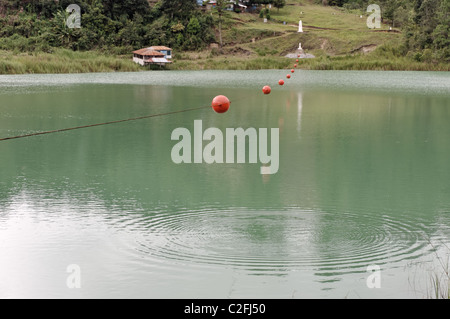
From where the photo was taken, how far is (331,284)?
6.89 meters

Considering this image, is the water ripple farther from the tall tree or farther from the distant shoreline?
the tall tree

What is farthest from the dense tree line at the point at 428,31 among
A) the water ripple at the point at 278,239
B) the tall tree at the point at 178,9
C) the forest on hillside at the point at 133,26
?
the water ripple at the point at 278,239

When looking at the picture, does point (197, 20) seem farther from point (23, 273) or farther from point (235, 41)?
point (23, 273)

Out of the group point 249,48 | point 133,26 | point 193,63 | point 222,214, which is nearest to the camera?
point 222,214

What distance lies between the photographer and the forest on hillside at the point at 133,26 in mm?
61688

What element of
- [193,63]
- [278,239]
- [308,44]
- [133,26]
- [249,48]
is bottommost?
[278,239]

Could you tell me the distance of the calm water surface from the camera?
23.2ft

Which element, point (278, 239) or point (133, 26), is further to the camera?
point (133, 26)

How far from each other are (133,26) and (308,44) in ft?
65.4

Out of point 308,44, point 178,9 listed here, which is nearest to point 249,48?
point 308,44

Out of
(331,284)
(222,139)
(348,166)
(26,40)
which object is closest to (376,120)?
(222,139)

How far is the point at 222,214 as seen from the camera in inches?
382

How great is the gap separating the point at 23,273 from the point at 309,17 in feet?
281

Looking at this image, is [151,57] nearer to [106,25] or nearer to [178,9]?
[106,25]
